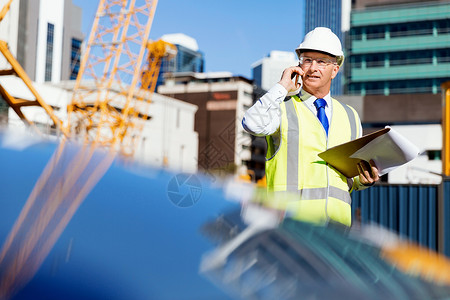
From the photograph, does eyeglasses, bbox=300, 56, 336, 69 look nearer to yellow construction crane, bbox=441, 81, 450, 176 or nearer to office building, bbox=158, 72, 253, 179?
yellow construction crane, bbox=441, 81, 450, 176

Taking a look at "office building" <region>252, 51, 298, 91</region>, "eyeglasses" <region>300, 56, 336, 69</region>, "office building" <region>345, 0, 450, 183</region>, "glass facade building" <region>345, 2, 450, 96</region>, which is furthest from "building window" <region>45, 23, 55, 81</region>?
"eyeglasses" <region>300, 56, 336, 69</region>

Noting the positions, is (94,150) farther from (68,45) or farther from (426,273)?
(68,45)

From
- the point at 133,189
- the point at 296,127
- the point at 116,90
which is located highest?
the point at 116,90

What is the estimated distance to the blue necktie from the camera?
210 centimetres

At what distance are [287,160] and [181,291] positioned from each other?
1121 mm

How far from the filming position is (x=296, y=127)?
2.02 metres

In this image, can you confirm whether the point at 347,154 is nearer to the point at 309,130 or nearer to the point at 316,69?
the point at 309,130

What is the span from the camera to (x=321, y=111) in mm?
2111

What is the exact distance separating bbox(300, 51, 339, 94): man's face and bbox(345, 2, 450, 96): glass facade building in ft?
184

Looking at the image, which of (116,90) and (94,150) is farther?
(116,90)

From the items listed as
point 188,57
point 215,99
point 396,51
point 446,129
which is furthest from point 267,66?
point 446,129

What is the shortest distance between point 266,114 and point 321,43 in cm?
36

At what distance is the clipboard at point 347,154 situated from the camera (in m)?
→ 1.74


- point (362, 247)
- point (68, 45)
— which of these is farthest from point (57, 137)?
point (68, 45)
